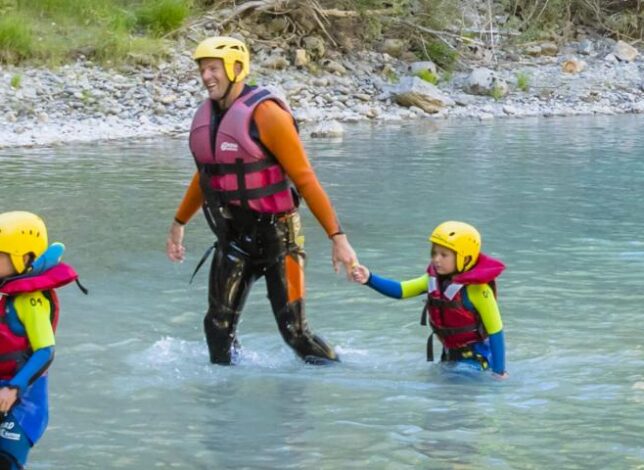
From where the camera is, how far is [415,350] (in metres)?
7.03

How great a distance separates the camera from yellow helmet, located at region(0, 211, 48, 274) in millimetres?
4438

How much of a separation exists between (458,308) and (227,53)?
1696 millimetres

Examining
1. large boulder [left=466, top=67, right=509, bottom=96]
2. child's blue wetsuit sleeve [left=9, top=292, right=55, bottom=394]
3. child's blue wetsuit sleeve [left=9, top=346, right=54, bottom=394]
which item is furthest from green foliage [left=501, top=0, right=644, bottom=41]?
child's blue wetsuit sleeve [left=9, top=346, right=54, bottom=394]

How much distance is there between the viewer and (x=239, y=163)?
578 cm

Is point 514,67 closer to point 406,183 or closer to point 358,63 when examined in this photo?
point 358,63

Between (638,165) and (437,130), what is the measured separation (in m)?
5.20

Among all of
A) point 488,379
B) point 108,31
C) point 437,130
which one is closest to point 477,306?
point 488,379

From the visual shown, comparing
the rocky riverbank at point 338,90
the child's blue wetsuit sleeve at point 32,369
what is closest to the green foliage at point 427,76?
the rocky riverbank at point 338,90

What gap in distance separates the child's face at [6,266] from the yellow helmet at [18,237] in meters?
0.01

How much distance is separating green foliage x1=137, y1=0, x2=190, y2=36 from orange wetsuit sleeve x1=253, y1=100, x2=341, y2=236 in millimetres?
17834

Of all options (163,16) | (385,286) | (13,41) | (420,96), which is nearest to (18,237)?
(385,286)

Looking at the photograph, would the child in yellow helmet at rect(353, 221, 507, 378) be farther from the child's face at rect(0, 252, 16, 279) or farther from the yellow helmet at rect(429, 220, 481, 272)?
the child's face at rect(0, 252, 16, 279)

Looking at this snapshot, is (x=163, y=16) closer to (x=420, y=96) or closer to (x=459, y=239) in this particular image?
(x=420, y=96)

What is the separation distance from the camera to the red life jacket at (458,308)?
5.83m
